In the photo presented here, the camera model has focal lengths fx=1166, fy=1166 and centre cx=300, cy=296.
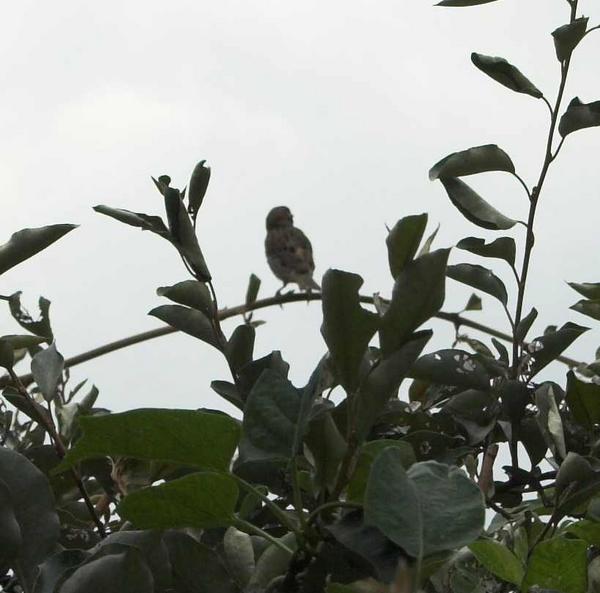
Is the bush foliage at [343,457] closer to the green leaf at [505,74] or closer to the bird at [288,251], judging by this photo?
the green leaf at [505,74]

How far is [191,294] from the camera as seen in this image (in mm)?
1156

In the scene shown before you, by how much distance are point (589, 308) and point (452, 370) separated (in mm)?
272

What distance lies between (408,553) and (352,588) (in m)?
0.05

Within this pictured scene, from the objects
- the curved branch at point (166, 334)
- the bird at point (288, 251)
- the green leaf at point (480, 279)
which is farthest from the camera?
the bird at point (288, 251)

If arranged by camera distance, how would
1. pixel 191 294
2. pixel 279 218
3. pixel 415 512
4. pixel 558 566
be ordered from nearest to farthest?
pixel 415 512 → pixel 558 566 → pixel 191 294 → pixel 279 218

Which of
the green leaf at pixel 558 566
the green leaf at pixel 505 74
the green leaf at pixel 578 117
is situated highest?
the green leaf at pixel 505 74

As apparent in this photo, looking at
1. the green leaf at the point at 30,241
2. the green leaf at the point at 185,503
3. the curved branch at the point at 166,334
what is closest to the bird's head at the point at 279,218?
the curved branch at the point at 166,334

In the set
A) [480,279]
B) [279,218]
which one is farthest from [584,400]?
[279,218]

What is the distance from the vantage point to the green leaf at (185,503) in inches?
32.8

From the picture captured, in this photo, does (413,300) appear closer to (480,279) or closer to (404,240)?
(404,240)

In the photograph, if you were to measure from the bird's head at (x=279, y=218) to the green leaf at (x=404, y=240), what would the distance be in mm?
6749

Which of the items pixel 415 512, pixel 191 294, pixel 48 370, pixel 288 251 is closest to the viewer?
pixel 415 512

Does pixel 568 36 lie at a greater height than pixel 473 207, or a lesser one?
greater

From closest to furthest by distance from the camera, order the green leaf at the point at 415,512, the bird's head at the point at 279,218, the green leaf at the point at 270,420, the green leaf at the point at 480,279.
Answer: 1. the green leaf at the point at 415,512
2. the green leaf at the point at 270,420
3. the green leaf at the point at 480,279
4. the bird's head at the point at 279,218
